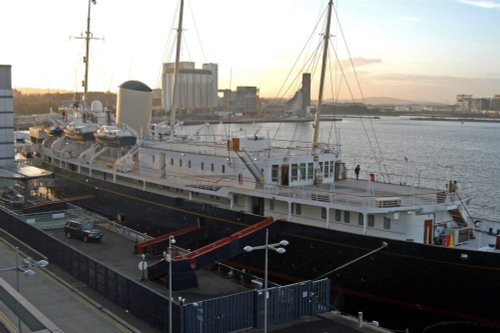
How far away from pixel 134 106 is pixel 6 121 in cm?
1094

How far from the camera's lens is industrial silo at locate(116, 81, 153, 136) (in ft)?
155

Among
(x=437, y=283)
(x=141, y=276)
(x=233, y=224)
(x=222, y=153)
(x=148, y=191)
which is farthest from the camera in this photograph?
(x=148, y=191)

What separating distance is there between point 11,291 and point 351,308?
43.8ft

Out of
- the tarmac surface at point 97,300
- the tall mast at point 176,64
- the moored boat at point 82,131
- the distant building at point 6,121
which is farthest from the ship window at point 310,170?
the distant building at point 6,121

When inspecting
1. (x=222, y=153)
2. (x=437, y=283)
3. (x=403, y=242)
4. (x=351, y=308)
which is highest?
(x=222, y=153)

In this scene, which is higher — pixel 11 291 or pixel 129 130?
pixel 129 130

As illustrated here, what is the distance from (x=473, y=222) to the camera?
92.1ft

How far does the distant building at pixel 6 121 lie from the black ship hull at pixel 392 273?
27.3 metres

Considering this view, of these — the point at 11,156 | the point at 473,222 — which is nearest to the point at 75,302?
the point at 473,222

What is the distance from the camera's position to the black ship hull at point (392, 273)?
70.4 ft

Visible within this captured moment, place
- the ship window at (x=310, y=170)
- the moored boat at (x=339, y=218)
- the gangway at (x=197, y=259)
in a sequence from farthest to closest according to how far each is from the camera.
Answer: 1. the ship window at (x=310, y=170)
2. the gangway at (x=197, y=259)
3. the moored boat at (x=339, y=218)

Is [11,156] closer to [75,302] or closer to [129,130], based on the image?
[129,130]

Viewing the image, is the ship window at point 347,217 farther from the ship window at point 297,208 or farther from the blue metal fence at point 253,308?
the blue metal fence at point 253,308

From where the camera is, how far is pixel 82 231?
103 ft
